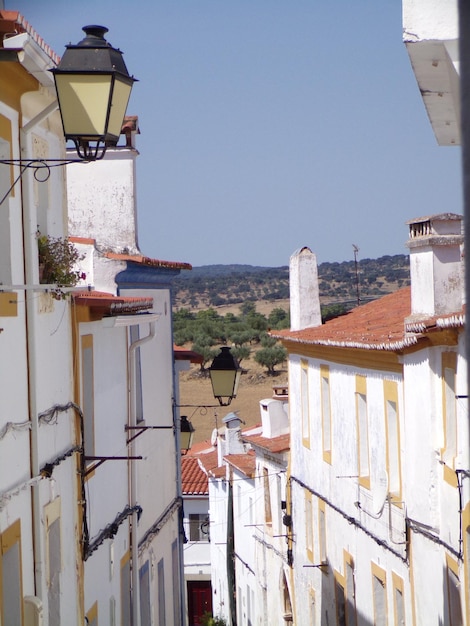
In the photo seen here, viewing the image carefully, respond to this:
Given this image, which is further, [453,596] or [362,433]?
[362,433]

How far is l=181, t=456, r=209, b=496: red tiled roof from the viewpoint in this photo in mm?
35250

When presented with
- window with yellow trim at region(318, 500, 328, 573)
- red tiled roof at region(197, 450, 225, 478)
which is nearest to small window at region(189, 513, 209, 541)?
red tiled roof at region(197, 450, 225, 478)

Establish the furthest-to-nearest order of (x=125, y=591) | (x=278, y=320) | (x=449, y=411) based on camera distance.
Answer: (x=278, y=320)
(x=125, y=591)
(x=449, y=411)

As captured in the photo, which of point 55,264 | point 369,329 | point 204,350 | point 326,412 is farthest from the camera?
point 204,350

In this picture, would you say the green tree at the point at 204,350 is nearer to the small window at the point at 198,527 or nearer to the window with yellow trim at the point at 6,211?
the small window at the point at 198,527

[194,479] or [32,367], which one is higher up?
[32,367]

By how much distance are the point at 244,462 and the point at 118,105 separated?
22.7 metres

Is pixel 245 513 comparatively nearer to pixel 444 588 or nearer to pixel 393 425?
pixel 393 425

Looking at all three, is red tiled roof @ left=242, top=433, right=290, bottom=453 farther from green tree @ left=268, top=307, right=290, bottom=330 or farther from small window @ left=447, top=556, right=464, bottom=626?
green tree @ left=268, top=307, right=290, bottom=330

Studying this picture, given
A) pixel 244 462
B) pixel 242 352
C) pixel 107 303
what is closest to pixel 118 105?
pixel 107 303

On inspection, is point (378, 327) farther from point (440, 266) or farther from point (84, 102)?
point (84, 102)

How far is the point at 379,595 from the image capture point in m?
15.5

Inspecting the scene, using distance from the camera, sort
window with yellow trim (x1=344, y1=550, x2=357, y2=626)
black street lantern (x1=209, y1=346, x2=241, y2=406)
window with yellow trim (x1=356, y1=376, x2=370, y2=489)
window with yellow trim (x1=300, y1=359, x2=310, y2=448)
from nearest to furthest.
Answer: black street lantern (x1=209, y1=346, x2=241, y2=406)
window with yellow trim (x1=356, y1=376, x2=370, y2=489)
window with yellow trim (x1=344, y1=550, x2=357, y2=626)
window with yellow trim (x1=300, y1=359, x2=310, y2=448)

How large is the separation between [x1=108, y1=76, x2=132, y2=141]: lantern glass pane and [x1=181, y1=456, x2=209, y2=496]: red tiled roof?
29.5 m
